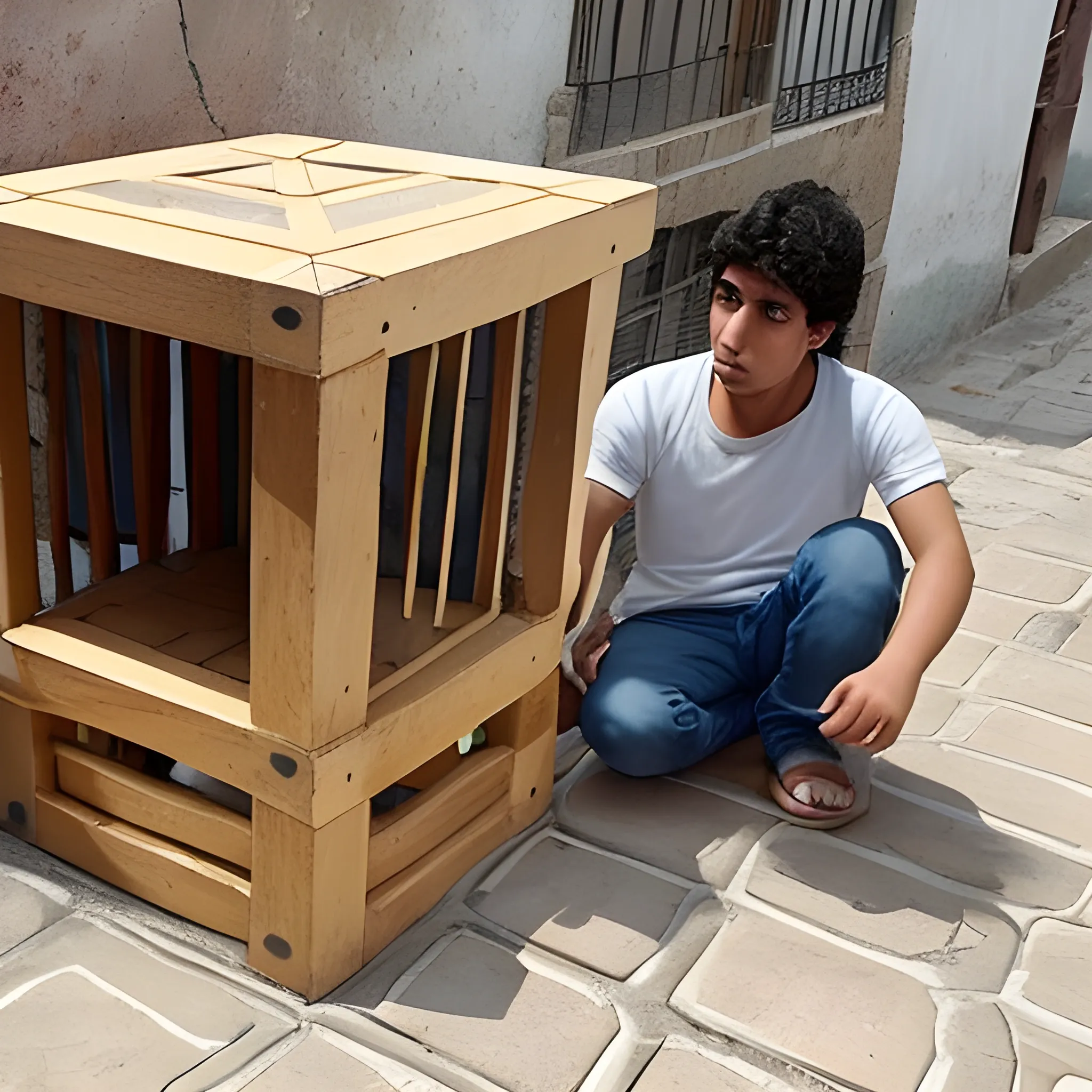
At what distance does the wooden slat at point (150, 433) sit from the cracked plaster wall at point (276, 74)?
0.40 meters

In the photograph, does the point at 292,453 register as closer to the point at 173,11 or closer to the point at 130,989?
the point at 130,989

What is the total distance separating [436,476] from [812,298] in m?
0.75

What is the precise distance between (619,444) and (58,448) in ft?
3.22

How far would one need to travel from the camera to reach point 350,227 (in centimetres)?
172

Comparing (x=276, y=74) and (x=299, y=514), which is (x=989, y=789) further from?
(x=276, y=74)

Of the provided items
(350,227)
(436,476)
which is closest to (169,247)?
(350,227)

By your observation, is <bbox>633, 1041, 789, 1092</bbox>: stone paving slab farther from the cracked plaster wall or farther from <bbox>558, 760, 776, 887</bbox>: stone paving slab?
the cracked plaster wall

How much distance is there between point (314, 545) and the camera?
1.63m

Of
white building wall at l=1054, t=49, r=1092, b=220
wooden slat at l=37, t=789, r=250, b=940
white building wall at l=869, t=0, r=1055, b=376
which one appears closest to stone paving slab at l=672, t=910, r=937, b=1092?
wooden slat at l=37, t=789, r=250, b=940

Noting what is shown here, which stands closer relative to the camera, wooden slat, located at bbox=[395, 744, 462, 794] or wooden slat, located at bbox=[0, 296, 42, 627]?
wooden slat, located at bbox=[0, 296, 42, 627]

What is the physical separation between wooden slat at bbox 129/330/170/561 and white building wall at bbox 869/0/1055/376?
3854 millimetres

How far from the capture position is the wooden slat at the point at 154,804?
1.95 metres

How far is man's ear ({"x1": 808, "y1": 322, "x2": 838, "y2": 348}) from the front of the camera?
2.40 m

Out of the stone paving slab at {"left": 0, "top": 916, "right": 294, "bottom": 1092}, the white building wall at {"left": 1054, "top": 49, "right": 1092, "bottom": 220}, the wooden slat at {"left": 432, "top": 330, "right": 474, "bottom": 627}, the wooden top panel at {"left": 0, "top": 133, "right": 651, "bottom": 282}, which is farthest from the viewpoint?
the white building wall at {"left": 1054, "top": 49, "right": 1092, "bottom": 220}
